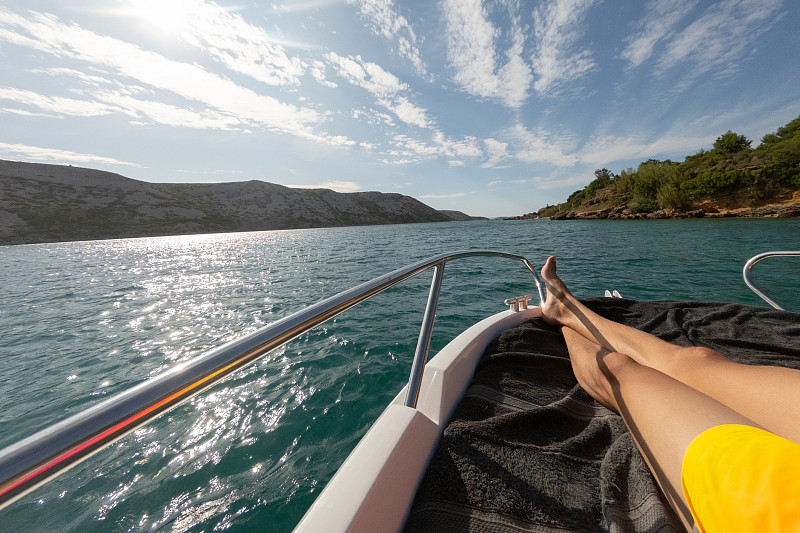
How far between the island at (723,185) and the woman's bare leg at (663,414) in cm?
3614

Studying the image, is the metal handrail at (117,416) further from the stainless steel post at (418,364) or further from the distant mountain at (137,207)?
the distant mountain at (137,207)

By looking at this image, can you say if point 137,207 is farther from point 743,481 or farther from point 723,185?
point 723,185

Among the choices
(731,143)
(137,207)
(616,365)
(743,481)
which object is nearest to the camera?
(743,481)

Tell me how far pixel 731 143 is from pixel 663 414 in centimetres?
6169

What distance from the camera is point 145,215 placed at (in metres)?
50.0

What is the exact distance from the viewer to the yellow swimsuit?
1.90ft

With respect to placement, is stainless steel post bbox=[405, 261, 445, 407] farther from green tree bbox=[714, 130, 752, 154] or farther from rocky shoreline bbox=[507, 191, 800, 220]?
green tree bbox=[714, 130, 752, 154]

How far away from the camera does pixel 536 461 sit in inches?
41.2

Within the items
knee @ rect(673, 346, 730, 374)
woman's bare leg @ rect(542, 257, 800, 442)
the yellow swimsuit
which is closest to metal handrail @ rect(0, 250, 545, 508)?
the yellow swimsuit

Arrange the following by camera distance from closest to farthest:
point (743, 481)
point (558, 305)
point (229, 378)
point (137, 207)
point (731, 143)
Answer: point (743, 481) → point (558, 305) → point (229, 378) → point (731, 143) → point (137, 207)

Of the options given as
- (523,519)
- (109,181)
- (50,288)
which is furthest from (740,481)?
(109,181)

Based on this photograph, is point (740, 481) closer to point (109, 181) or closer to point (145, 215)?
point (145, 215)

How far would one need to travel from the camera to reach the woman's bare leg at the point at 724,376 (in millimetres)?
915

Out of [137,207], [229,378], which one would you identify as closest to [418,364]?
[229,378]
